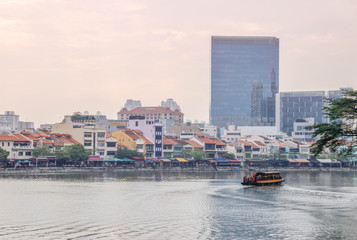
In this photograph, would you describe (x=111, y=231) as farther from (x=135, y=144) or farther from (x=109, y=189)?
(x=135, y=144)

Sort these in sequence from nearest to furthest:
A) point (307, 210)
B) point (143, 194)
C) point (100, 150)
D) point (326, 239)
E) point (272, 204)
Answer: point (326, 239) < point (307, 210) < point (272, 204) < point (143, 194) < point (100, 150)

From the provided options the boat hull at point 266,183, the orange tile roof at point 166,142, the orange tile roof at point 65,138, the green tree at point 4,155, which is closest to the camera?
the boat hull at point 266,183

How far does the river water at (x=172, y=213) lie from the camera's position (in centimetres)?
5750

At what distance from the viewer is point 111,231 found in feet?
190

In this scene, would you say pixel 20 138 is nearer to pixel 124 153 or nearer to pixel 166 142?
pixel 124 153

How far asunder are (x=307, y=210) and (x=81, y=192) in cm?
3324

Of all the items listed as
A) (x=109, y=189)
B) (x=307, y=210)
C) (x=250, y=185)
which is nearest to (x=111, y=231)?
(x=307, y=210)

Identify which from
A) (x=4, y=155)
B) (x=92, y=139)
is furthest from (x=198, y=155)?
(x=4, y=155)

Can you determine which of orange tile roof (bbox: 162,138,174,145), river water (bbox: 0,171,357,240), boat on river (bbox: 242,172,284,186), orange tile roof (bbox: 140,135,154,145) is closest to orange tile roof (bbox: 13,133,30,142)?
orange tile roof (bbox: 140,135,154,145)

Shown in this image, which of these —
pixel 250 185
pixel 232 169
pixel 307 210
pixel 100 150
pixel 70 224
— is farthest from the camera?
pixel 232 169

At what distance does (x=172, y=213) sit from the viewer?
70438mm

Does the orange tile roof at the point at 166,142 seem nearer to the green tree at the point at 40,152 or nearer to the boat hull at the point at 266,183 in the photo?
the green tree at the point at 40,152

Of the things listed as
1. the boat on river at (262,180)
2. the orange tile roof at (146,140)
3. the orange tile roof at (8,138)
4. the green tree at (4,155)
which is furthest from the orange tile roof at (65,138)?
the boat on river at (262,180)

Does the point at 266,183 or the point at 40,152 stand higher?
the point at 40,152
